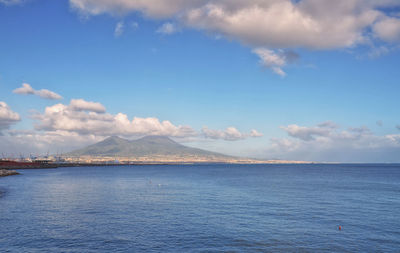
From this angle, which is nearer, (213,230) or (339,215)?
(213,230)

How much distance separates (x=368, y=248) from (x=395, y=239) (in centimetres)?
631

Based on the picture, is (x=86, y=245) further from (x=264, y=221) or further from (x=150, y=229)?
(x=264, y=221)

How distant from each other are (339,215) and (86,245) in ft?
137

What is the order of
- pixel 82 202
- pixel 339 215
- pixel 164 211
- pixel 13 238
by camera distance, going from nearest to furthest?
pixel 13 238 < pixel 339 215 < pixel 164 211 < pixel 82 202

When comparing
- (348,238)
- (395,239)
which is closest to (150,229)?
(348,238)

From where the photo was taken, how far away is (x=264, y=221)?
150 ft

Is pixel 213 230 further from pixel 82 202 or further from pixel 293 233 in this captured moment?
pixel 82 202

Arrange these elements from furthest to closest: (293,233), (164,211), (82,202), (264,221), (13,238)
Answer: (82,202) → (164,211) → (264,221) → (293,233) → (13,238)

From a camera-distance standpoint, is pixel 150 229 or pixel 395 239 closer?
pixel 395 239

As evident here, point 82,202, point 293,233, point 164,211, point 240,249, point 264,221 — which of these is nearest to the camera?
point 240,249

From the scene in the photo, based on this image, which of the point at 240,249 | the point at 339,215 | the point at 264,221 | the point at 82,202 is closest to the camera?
the point at 240,249

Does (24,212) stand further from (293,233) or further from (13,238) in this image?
(293,233)

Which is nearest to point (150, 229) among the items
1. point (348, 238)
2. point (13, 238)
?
point (13, 238)

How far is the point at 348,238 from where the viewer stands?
122ft
